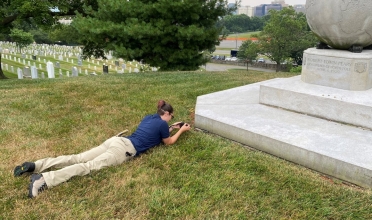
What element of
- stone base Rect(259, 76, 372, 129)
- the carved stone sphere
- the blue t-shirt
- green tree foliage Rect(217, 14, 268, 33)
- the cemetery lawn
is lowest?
the cemetery lawn

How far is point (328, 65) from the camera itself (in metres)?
5.29

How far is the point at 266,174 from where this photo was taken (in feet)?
11.9

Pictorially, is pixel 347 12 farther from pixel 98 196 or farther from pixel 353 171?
pixel 98 196

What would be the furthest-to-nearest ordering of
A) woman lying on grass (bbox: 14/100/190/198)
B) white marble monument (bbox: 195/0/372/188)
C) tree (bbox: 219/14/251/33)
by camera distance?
tree (bbox: 219/14/251/33), white marble monument (bbox: 195/0/372/188), woman lying on grass (bbox: 14/100/190/198)

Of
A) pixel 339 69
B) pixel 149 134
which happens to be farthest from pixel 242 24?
pixel 149 134

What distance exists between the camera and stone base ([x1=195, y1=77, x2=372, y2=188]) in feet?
11.7

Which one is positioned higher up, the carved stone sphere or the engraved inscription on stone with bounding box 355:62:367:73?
the carved stone sphere

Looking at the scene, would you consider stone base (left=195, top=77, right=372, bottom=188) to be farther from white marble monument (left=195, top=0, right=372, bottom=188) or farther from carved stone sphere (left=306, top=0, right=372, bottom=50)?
carved stone sphere (left=306, top=0, right=372, bottom=50)

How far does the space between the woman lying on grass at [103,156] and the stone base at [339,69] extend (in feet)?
8.24

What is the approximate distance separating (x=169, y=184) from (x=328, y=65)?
3.46 m

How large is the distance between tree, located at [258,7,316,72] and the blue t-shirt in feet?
116

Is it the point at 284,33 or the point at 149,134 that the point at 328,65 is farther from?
the point at 284,33

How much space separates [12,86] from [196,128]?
19.3 feet

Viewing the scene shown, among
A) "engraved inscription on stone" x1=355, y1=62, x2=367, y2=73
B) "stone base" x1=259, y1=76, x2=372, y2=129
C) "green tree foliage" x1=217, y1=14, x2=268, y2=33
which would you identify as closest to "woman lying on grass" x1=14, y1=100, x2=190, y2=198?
"stone base" x1=259, y1=76, x2=372, y2=129
